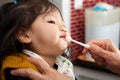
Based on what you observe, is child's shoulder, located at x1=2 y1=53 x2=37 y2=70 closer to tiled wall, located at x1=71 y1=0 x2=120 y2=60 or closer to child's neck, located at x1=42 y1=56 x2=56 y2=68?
child's neck, located at x1=42 y1=56 x2=56 y2=68

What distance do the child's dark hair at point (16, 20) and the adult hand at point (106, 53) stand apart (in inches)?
11.5

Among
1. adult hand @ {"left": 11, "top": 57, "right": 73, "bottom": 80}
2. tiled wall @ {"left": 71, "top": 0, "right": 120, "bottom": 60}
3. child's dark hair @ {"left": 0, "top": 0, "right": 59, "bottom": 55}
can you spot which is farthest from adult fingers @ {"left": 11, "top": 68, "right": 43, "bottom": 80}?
tiled wall @ {"left": 71, "top": 0, "right": 120, "bottom": 60}

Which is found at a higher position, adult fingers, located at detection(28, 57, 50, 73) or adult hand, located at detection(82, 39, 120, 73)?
adult fingers, located at detection(28, 57, 50, 73)

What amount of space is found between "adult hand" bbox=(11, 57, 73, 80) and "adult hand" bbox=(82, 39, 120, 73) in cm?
25

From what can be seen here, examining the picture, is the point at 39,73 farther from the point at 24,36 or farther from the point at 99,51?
the point at 99,51

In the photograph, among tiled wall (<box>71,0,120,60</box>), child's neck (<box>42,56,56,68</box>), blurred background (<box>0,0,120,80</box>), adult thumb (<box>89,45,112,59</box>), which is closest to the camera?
child's neck (<box>42,56,56,68</box>)

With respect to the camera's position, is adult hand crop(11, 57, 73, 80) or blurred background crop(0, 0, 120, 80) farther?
blurred background crop(0, 0, 120, 80)

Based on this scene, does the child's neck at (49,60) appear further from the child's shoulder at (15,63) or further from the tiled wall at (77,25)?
the tiled wall at (77,25)

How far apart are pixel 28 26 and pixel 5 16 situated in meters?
0.10

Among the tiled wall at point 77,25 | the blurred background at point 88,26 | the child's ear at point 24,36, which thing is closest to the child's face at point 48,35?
the child's ear at point 24,36

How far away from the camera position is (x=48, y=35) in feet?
3.05

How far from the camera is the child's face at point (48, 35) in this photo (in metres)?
0.92

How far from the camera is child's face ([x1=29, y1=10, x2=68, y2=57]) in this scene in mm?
921

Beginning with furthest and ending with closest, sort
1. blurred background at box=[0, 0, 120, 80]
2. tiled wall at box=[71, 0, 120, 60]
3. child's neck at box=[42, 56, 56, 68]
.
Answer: tiled wall at box=[71, 0, 120, 60]
blurred background at box=[0, 0, 120, 80]
child's neck at box=[42, 56, 56, 68]
